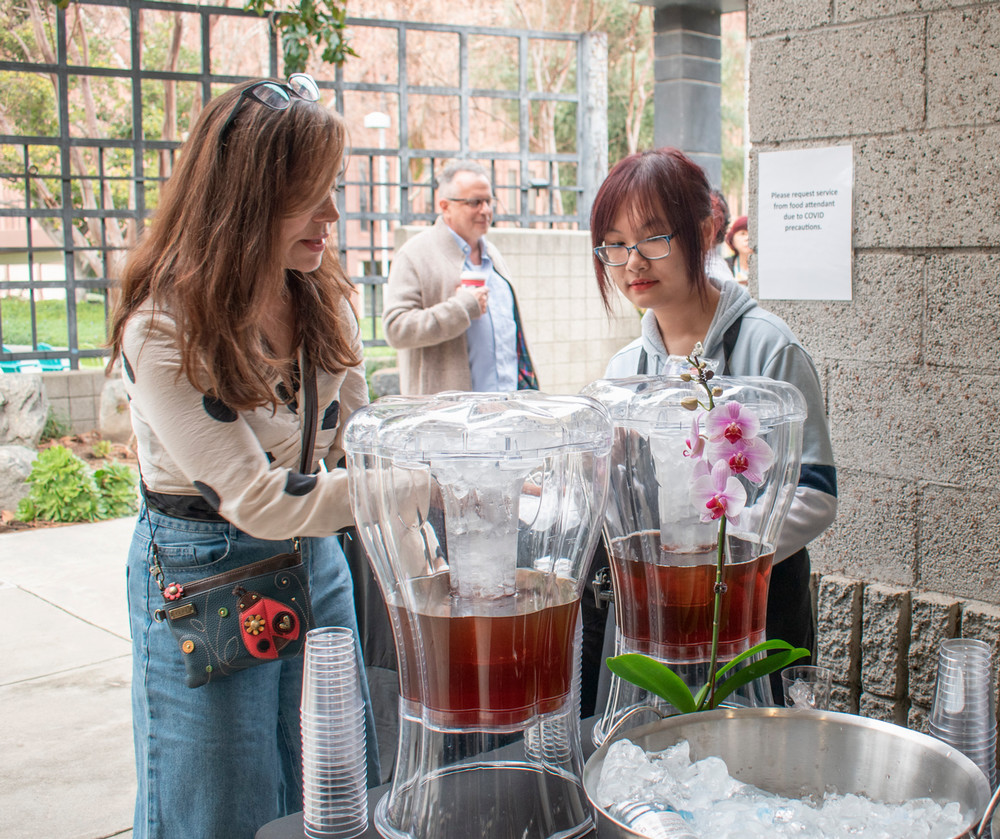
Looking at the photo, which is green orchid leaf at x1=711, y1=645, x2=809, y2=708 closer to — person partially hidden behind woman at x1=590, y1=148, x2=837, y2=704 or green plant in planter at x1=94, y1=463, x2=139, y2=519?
person partially hidden behind woman at x1=590, y1=148, x2=837, y2=704

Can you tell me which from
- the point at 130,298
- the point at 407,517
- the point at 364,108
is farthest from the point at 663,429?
the point at 364,108

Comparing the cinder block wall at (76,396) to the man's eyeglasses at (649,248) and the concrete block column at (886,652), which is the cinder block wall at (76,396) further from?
the man's eyeglasses at (649,248)

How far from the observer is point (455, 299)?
435 cm

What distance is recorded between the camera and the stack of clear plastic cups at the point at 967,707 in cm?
124

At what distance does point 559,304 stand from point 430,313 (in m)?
5.24

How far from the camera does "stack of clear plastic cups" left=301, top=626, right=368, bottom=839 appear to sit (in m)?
1.18

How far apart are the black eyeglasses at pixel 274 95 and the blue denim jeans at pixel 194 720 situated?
650 millimetres

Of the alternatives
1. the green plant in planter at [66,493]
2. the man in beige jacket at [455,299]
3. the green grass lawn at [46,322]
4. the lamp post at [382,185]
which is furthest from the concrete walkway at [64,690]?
the green grass lawn at [46,322]

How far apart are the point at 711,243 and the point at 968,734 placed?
1.20m

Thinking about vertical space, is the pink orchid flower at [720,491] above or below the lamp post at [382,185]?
below

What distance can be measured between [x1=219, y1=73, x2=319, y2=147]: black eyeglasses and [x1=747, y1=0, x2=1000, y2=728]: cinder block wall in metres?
1.76

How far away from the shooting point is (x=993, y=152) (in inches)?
103

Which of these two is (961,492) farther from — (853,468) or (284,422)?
(284,422)

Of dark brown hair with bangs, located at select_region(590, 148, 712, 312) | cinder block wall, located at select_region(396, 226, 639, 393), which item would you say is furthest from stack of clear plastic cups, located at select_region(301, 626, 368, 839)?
cinder block wall, located at select_region(396, 226, 639, 393)
